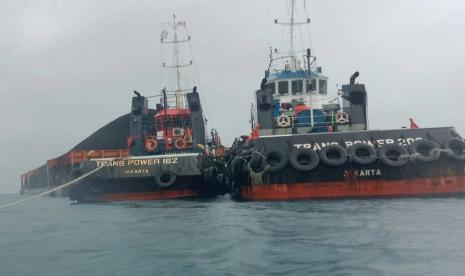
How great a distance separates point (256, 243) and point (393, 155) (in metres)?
10.0

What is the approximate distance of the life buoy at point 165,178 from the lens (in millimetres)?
22203

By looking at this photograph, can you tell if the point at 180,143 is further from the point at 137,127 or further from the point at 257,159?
the point at 257,159

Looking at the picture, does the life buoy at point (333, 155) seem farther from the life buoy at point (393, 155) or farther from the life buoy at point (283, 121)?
the life buoy at point (283, 121)

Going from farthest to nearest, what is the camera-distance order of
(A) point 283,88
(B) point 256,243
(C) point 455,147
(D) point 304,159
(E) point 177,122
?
(E) point 177,122 → (A) point 283,88 → (D) point 304,159 → (C) point 455,147 → (B) point 256,243

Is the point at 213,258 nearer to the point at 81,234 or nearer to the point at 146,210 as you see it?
the point at 81,234

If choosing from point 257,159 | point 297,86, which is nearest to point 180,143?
point 297,86

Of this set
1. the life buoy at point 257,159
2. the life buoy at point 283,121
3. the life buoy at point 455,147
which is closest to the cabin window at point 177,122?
the life buoy at point 283,121

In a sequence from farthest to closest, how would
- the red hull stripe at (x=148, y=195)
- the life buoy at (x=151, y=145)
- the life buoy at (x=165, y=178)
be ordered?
the life buoy at (x=151, y=145) < the red hull stripe at (x=148, y=195) < the life buoy at (x=165, y=178)

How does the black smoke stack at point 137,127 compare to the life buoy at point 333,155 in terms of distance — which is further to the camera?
the black smoke stack at point 137,127

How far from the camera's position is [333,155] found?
60.4 feet

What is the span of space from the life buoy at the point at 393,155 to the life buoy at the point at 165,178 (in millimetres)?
8829

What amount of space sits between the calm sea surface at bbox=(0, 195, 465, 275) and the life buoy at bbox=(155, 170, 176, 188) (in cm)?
664

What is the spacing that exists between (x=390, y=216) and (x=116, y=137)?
3833 cm

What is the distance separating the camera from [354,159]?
18.0m
